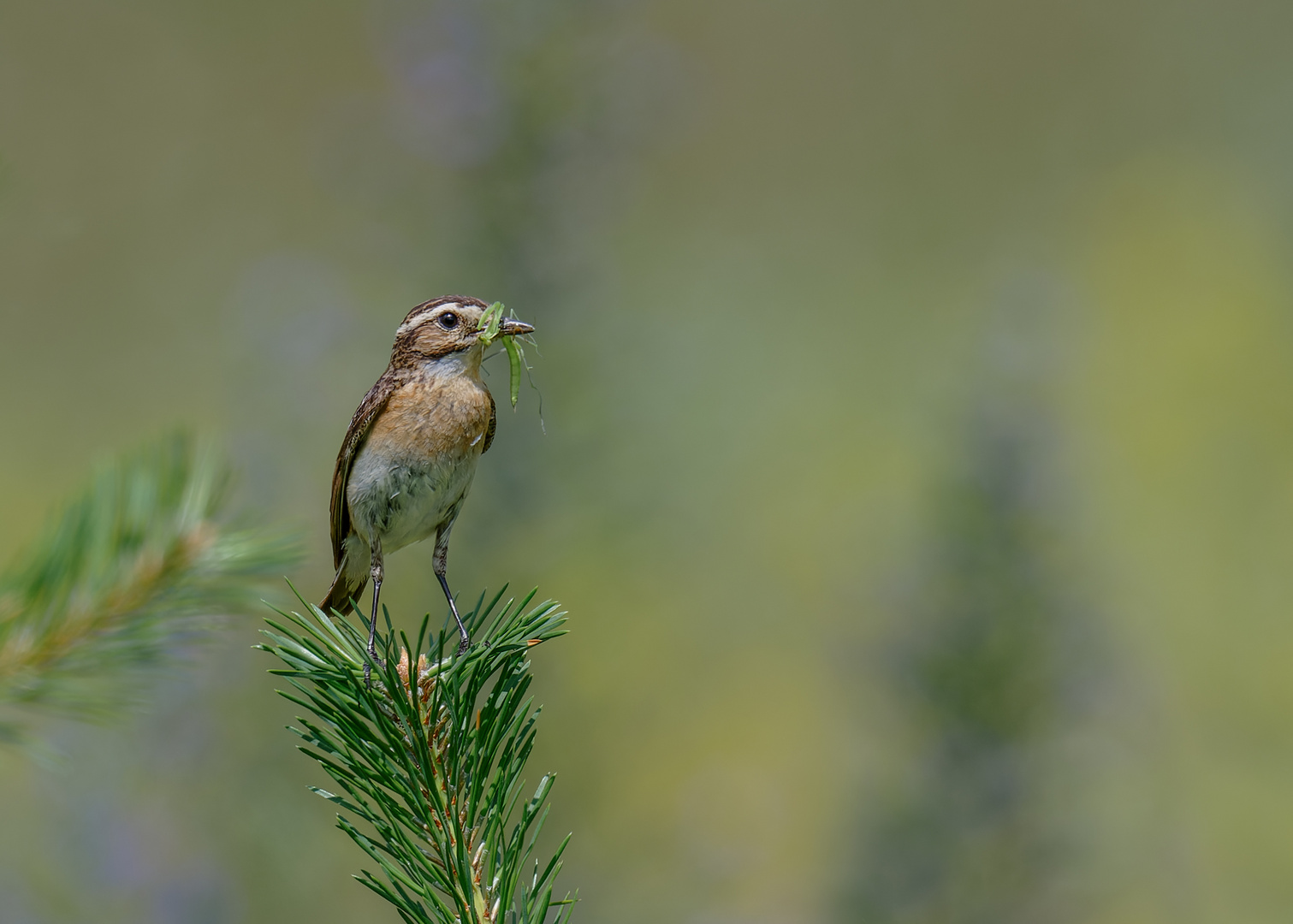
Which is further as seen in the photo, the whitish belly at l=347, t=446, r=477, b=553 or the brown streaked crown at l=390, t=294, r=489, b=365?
the brown streaked crown at l=390, t=294, r=489, b=365

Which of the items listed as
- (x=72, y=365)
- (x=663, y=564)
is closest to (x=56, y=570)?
(x=663, y=564)

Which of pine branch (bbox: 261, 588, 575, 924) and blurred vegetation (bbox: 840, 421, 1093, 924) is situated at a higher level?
blurred vegetation (bbox: 840, 421, 1093, 924)

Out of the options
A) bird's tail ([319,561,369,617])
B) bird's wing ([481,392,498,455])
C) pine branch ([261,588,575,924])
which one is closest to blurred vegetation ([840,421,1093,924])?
bird's tail ([319,561,369,617])

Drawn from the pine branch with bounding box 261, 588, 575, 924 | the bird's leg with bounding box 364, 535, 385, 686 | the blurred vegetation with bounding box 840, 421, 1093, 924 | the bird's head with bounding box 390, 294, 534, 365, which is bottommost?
the pine branch with bounding box 261, 588, 575, 924

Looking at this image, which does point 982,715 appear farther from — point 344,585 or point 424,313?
point 424,313

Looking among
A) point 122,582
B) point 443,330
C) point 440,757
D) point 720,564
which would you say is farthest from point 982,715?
point 720,564

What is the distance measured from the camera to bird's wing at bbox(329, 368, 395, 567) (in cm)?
229

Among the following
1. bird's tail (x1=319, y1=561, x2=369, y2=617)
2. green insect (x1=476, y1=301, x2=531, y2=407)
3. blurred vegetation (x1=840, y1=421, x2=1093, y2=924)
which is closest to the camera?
green insect (x1=476, y1=301, x2=531, y2=407)

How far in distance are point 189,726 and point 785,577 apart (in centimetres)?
766

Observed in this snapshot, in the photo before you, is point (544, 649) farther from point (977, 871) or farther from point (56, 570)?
point (56, 570)

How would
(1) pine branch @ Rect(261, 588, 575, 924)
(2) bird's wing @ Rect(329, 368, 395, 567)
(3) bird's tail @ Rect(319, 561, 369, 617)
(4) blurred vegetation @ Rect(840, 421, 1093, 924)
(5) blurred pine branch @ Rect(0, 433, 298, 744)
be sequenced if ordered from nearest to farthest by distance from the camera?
(1) pine branch @ Rect(261, 588, 575, 924) → (5) blurred pine branch @ Rect(0, 433, 298, 744) → (2) bird's wing @ Rect(329, 368, 395, 567) → (3) bird's tail @ Rect(319, 561, 369, 617) → (4) blurred vegetation @ Rect(840, 421, 1093, 924)

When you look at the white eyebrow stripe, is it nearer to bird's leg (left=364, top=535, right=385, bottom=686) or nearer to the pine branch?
bird's leg (left=364, top=535, right=385, bottom=686)

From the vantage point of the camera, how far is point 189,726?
4121 millimetres

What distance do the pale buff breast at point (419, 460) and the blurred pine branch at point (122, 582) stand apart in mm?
411
